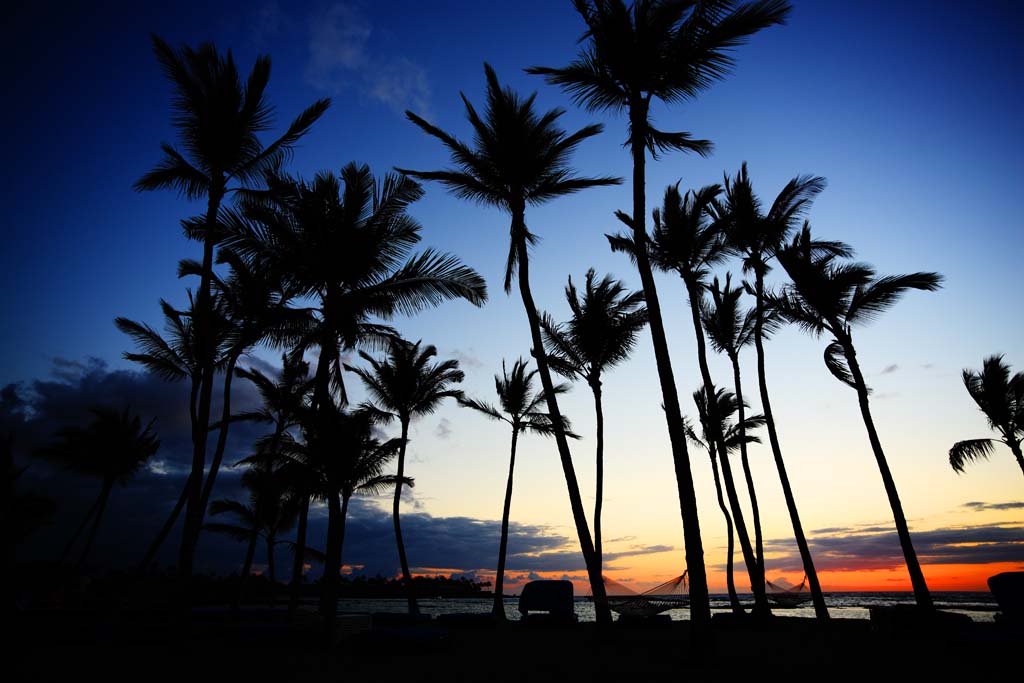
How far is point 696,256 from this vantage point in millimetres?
14836

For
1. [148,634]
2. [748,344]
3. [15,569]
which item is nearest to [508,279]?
[748,344]

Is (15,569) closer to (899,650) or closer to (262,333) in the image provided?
(262,333)

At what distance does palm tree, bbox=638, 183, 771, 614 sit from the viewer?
47.4ft

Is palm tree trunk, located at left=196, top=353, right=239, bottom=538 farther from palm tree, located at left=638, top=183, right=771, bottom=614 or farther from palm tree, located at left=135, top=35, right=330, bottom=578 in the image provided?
palm tree, located at left=638, top=183, right=771, bottom=614

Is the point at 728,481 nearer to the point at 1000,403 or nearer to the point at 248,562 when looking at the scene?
the point at 1000,403

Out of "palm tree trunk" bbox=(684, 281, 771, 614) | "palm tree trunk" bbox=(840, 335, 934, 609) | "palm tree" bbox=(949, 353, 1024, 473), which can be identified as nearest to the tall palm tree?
"palm tree trunk" bbox=(684, 281, 771, 614)

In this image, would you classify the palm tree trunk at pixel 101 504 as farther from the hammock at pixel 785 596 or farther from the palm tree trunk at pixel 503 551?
the hammock at pixel 785 596

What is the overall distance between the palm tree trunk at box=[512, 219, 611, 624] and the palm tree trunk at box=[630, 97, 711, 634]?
2.65 metres

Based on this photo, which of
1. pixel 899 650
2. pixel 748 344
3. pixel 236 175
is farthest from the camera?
pixel 748 344

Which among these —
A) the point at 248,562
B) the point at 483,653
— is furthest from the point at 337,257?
the point at 248,562

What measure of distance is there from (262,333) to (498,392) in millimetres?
11027

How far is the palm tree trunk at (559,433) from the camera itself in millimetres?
10922

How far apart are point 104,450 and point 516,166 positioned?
2291cm

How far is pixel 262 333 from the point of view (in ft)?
41.5
